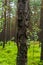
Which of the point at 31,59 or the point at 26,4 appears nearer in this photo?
the point at 26,4

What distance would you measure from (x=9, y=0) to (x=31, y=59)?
9.85 m

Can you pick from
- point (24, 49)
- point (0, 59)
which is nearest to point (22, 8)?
point (24, 49)

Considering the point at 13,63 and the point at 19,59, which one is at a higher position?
the point at 19,59

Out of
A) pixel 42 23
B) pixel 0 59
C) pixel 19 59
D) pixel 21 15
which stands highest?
pixel 21 15

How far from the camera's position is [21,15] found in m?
8.07

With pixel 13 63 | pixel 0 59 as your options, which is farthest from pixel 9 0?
pixel 13 63

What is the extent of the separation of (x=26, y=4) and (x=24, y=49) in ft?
5.43

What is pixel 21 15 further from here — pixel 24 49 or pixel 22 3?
pixel 24 49

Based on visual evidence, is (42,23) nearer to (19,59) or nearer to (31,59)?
(31,59)

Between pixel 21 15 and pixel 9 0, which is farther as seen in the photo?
pixel 9 0

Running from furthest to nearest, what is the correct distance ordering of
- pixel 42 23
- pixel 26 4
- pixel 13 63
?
1. pixel 42 23
2. pixel 13 63
3. pixel 26 4

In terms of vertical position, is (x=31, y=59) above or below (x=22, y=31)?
below

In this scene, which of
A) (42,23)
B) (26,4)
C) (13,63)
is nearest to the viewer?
(26,4)

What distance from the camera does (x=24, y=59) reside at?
837 centimetres
